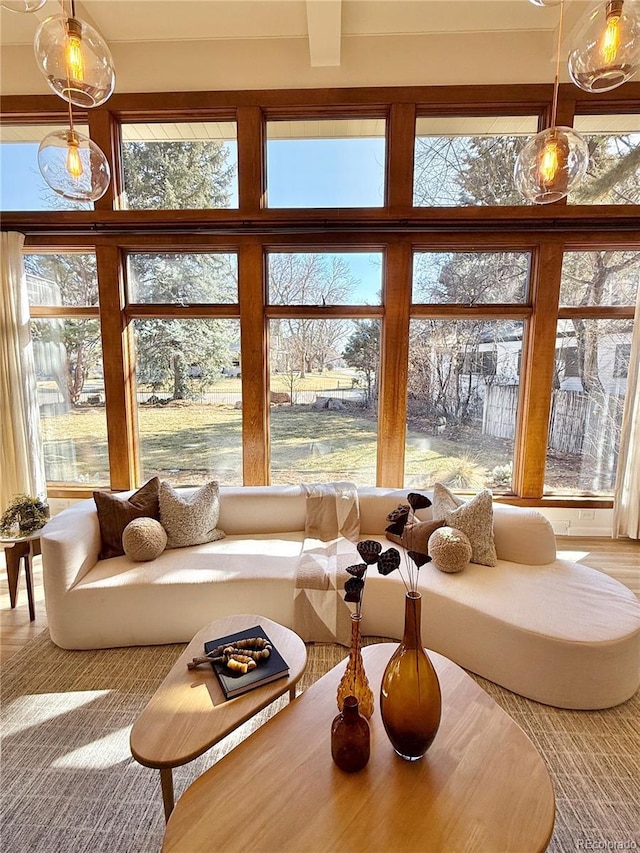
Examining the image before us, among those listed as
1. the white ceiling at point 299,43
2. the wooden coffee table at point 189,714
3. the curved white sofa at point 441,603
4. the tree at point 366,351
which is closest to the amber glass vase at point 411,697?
the wooden coffee table at point 189,714

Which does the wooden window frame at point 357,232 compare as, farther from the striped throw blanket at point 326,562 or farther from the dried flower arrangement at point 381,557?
the dried flower arrangement at point 381,557

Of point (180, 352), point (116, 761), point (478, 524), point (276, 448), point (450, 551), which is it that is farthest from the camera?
point (276, 448)

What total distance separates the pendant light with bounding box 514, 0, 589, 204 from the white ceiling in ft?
5.64

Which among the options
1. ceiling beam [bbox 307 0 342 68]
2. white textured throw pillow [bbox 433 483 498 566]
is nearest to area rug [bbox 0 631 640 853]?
white textured throw pillow [bbox 433 483 498 566]

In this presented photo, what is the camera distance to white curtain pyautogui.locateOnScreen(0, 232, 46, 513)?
3.59 meters

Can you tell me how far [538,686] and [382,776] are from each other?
121 cm

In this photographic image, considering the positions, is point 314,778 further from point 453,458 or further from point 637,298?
point 637,298

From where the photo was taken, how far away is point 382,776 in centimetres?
121

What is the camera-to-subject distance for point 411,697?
1.23 metres

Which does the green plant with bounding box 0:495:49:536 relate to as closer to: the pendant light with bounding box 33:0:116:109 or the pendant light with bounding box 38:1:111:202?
the pendant light with bounding box 38:1:111:202

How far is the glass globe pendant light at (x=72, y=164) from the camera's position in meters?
1.77

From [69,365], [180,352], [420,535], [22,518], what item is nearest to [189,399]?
[180,352]

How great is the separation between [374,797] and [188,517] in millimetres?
1994

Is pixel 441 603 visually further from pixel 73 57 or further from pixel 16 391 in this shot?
pixel 16 391
